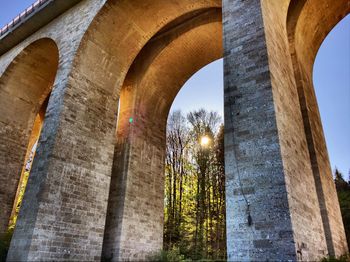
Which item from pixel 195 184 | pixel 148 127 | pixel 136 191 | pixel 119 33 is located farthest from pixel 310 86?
pixel 195 184

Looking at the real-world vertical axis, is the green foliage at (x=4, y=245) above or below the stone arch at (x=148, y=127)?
below

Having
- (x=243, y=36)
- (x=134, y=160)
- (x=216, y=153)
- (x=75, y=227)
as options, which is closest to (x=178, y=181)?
(x=216, y=153)

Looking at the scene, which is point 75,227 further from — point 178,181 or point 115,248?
point 178,181

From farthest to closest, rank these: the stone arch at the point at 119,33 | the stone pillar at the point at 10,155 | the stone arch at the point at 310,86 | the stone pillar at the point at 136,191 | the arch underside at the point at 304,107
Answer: the stone pillar at the point at 10,155, the stone pillar at the point at 136,191, the stone arch at the point at 119,33, the stone arch at the point at 310,86, the arch underside at the point at 304,107

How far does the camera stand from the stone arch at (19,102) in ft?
35.7

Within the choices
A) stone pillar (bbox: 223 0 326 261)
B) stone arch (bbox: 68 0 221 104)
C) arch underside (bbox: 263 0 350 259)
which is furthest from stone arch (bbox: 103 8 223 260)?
stone pillar (bbox: 223 0 326 261)

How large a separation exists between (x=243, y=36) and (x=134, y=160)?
632 cm

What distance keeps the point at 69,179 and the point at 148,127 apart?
468cm

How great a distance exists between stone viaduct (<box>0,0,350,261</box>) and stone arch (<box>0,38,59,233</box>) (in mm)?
43

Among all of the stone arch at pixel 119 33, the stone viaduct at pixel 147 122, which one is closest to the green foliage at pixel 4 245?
the stone viaduct at pixel 147 122

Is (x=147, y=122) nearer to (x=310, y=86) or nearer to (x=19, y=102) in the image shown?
(x=19, y=102)

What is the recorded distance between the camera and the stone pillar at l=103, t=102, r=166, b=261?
959cm

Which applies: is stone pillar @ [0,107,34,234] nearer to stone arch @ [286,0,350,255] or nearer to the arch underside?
the arch underside

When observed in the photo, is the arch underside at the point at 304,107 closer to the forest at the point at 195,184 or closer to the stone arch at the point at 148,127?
the stone arch at the point at 148,127
